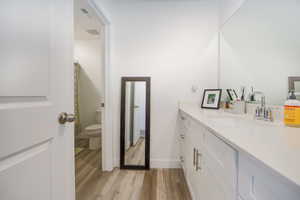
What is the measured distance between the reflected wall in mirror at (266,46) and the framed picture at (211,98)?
22 cm

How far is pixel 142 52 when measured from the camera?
216cm

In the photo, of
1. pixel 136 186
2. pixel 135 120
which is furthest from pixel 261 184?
pixel 135 120

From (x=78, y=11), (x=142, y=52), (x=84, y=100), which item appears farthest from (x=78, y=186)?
(x=78, y=11)

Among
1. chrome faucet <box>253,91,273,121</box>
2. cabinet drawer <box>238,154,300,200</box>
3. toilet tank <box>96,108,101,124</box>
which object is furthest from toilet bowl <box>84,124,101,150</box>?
cabinet drawer <box>238,154,300,200</box>

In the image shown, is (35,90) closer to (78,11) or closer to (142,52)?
(142,52)

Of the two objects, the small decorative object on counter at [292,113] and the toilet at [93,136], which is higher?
the small decorative object on counter at [292,113]

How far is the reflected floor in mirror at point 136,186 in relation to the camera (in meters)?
1.53

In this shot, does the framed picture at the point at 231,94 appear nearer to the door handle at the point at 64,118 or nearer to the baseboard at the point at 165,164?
the baseboard at the point at 165,164

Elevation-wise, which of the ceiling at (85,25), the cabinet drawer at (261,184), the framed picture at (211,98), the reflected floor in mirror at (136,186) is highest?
the ceiling at (85,25)

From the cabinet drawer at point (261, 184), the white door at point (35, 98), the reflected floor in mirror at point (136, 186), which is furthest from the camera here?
the reflected floor in mirror at point (136, 186)

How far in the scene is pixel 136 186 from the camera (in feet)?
5.56

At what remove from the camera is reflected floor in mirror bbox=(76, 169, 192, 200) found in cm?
153

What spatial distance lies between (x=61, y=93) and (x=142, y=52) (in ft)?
5.18

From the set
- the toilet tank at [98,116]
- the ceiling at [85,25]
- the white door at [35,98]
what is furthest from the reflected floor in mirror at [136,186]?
the ceiling at [85,25]
